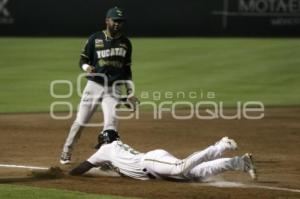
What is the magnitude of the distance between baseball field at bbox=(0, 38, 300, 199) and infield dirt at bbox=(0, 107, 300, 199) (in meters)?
0.01

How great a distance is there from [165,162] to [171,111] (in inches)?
291

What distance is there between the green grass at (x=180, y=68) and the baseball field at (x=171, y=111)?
0.03 m

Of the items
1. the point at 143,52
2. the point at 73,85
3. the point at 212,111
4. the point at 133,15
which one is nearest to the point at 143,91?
the point at 73,85

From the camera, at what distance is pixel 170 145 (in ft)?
40.0

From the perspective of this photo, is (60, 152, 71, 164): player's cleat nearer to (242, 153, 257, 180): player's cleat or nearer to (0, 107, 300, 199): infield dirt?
(0, 107, 300, 199): infield dirt

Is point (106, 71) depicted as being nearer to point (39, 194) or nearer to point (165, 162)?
point (165, 162)

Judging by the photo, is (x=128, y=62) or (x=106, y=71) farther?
(x=128, y=62)

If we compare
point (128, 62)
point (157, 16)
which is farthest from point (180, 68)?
point (128, 62)

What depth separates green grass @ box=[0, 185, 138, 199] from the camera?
26.6ft

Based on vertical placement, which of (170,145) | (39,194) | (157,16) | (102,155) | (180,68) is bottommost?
(39,194)

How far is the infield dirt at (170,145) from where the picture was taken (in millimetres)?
8719

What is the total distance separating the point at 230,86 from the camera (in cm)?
1991

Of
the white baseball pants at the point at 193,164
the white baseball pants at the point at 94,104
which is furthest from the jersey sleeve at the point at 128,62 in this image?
the white baseball pants at the point at 193,164

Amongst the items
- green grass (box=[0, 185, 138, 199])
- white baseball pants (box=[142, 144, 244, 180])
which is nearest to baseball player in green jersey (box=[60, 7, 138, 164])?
white baseball pants (box=[142, 144, 244, 180])
